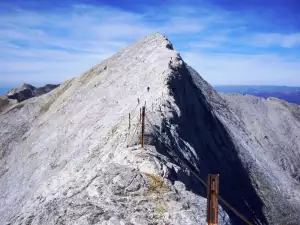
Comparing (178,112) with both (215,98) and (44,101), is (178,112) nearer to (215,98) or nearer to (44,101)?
(215,98)

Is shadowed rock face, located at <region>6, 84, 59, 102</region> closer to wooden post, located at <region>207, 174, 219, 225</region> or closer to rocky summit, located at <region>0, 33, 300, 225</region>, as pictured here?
rocky summit, located at <region>0, 33, 300, 225</region>

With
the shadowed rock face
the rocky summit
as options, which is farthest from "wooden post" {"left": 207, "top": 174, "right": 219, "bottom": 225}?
the shadowed rock face

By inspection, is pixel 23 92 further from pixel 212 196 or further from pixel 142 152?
pixel 212 196

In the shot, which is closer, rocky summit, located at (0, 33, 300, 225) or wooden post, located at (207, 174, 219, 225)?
wooden post, located at (207, 174, 219, 225)

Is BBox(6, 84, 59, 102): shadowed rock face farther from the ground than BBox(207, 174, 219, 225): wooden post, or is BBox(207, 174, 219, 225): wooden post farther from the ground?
BBox(207, 174, 219, 225): wooden post

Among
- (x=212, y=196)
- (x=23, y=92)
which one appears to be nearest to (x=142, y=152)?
(x=212, y=196)

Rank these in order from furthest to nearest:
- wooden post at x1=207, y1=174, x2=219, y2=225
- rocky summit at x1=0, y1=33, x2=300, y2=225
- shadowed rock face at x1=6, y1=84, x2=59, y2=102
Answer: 1. shadowed rock face at x1=6, y1=84, x2=59, y2=102
2. rocky summit at x1=0, y1=33, x2=300, y2=225
3. wooden post at x1=207, y1=174, x2=219, y2=225
